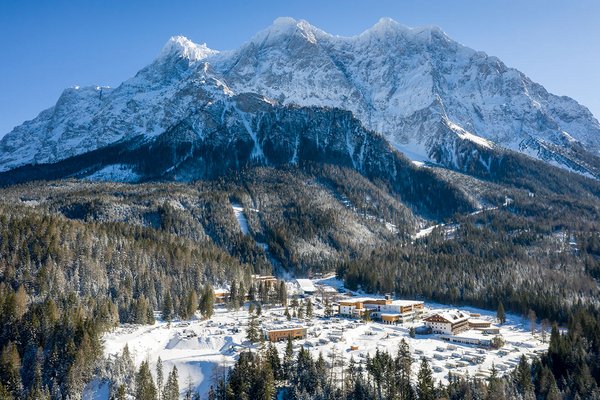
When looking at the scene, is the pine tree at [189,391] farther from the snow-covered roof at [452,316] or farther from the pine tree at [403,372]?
the snow-covered roof at [452,316]

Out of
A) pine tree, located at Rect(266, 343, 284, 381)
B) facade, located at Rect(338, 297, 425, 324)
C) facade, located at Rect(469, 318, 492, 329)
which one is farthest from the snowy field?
pine tree, located at Rect(266, 343, 284, 381)

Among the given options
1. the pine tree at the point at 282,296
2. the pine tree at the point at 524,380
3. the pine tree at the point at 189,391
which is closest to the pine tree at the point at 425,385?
the pine tree at the point at 524,380

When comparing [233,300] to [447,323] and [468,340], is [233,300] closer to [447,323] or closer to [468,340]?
[447,323]

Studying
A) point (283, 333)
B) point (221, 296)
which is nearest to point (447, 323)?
point (283, 333)

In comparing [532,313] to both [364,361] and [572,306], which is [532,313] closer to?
[572,306]

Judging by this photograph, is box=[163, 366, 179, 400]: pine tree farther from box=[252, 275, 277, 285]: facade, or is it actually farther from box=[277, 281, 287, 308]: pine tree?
box=[252, 275, 277, 285]: facade
